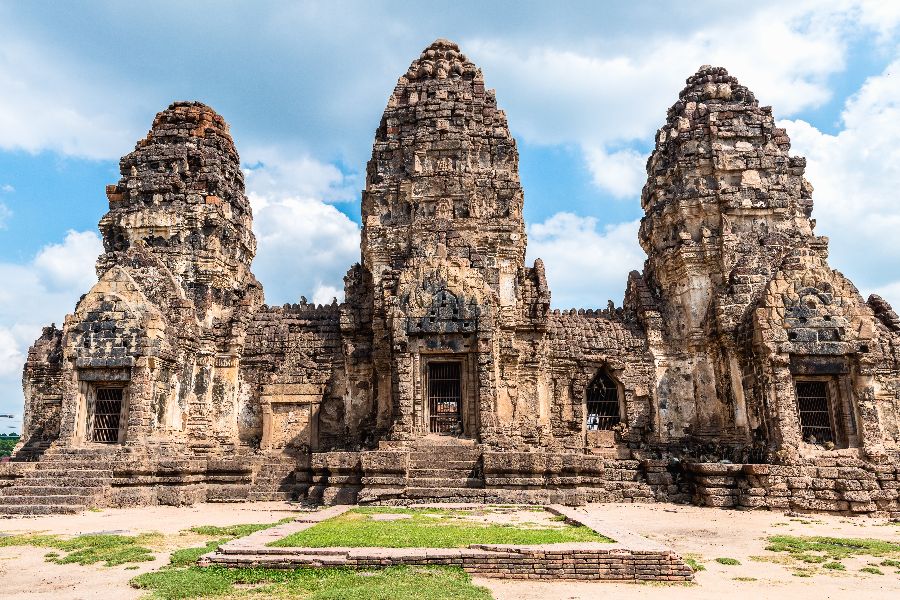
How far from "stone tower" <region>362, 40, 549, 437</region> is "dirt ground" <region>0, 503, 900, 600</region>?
15.5 ft

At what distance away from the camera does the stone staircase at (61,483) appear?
13969 millimetres

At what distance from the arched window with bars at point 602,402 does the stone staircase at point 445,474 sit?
5727mm

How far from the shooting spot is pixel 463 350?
17.1 metres

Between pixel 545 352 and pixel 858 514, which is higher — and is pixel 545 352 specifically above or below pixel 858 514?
above

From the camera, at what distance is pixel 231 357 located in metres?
20.3

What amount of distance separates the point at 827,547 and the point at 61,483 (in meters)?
16.1

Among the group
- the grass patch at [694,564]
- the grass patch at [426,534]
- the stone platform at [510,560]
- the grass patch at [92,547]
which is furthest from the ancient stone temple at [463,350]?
the stone platform at [510,560]

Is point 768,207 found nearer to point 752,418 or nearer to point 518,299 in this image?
point 752,418

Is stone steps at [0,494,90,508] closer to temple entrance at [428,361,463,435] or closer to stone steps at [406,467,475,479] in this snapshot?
stone steps at [406,467,475,479]

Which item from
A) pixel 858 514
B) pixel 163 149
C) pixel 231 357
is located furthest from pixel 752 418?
pixel 163 149

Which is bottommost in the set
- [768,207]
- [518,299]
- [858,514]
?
[858,514]

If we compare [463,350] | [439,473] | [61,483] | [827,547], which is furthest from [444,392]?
[827,547]

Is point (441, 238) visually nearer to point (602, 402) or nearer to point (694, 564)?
point (602, 402)

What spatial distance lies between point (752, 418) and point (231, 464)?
14097 mm
